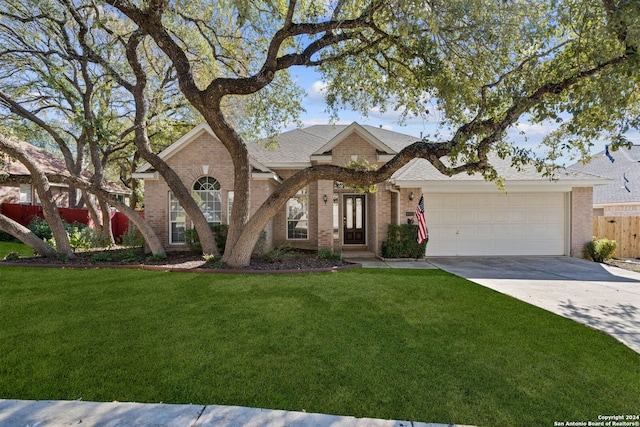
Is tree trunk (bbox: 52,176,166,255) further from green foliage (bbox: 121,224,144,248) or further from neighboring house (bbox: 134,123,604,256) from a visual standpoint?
green foliage (bbox: 121,224,144,248)

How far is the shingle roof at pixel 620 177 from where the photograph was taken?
685 inches

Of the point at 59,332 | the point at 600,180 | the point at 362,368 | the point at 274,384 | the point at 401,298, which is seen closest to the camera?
the point at 274,384

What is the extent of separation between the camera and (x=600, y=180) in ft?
41.0

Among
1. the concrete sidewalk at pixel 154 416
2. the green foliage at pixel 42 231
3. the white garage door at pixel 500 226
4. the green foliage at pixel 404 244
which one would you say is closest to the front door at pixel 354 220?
the green foliage at pixel 404 244

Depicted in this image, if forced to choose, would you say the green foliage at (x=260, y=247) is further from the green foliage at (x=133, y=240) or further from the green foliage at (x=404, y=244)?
the green foliage at (x=133, y=240)

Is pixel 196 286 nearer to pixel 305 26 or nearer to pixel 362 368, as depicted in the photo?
pixel 362 368

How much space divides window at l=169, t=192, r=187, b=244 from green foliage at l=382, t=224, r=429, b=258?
7.83 m

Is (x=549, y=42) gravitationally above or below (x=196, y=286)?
above

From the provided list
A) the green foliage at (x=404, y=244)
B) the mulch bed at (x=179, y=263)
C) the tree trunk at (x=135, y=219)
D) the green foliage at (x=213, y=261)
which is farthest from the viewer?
the green foliage at (x=404, y=244)

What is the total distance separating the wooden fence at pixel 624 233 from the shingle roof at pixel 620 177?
3441 mm

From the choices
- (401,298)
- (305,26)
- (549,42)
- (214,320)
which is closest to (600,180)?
(549,42)

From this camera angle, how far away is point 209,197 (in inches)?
522

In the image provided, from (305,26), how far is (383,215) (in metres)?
7.27

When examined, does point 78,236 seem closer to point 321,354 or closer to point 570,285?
point 321,354
